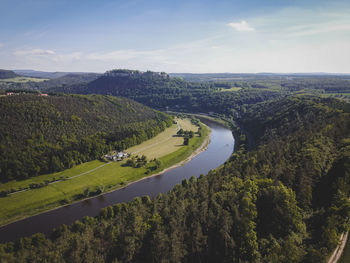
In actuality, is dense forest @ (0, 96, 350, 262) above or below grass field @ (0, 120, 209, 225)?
above

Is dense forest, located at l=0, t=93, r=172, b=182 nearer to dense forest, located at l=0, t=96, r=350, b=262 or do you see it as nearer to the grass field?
the grass field

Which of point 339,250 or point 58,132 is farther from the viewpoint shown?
point 58,132

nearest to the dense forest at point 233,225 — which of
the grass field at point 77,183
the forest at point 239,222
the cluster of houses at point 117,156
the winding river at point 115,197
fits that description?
the forest at point 239,222

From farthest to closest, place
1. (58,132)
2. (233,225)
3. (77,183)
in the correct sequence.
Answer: (58,132)
(77,183)
(233,225)

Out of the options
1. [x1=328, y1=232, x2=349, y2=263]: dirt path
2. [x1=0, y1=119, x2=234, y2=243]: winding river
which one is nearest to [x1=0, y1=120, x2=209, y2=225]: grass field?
[x1=0, y1=119, x2=234, y2=243]: winding river

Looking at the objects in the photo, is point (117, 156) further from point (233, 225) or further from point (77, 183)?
point (233, 225)

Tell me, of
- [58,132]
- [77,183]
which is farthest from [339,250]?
[58,132]
